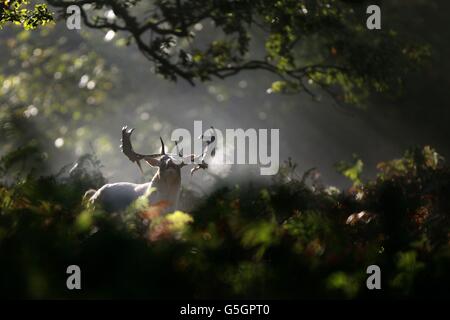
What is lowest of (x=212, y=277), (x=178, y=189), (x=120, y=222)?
(x=212, y=277)

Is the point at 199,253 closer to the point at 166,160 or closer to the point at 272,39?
the point at 166,160

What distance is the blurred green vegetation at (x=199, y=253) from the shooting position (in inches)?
168

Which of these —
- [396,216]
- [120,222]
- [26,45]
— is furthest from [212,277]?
[26,45]

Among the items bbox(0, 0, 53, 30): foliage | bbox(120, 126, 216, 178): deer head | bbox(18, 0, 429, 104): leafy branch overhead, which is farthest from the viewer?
bbox(18, 0, 429, 104): leafy branch overhead

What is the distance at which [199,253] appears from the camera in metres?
4.58

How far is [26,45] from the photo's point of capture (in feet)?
111

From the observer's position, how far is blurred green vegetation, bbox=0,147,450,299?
4.26m

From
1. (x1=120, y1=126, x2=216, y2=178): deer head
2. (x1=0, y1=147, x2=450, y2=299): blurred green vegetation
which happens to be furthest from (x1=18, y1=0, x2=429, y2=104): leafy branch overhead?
(x1=0, y1=147, x2=450, y2=299): blurred green vegetation

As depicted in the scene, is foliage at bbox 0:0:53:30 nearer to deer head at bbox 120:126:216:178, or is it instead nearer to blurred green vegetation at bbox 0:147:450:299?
deer head at bbox 120:126:216:178

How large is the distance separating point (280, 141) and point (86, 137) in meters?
11.5

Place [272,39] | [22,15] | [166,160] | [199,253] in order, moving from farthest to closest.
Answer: [272,39] → [166,160] → [22,15] → [199,253]

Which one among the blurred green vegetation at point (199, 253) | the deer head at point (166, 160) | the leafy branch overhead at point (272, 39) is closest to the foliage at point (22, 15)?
the deer head at point (166, 160)

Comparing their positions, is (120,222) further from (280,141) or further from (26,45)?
(280,141)

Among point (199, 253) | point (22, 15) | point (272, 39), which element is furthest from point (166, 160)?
point (272, 39)
